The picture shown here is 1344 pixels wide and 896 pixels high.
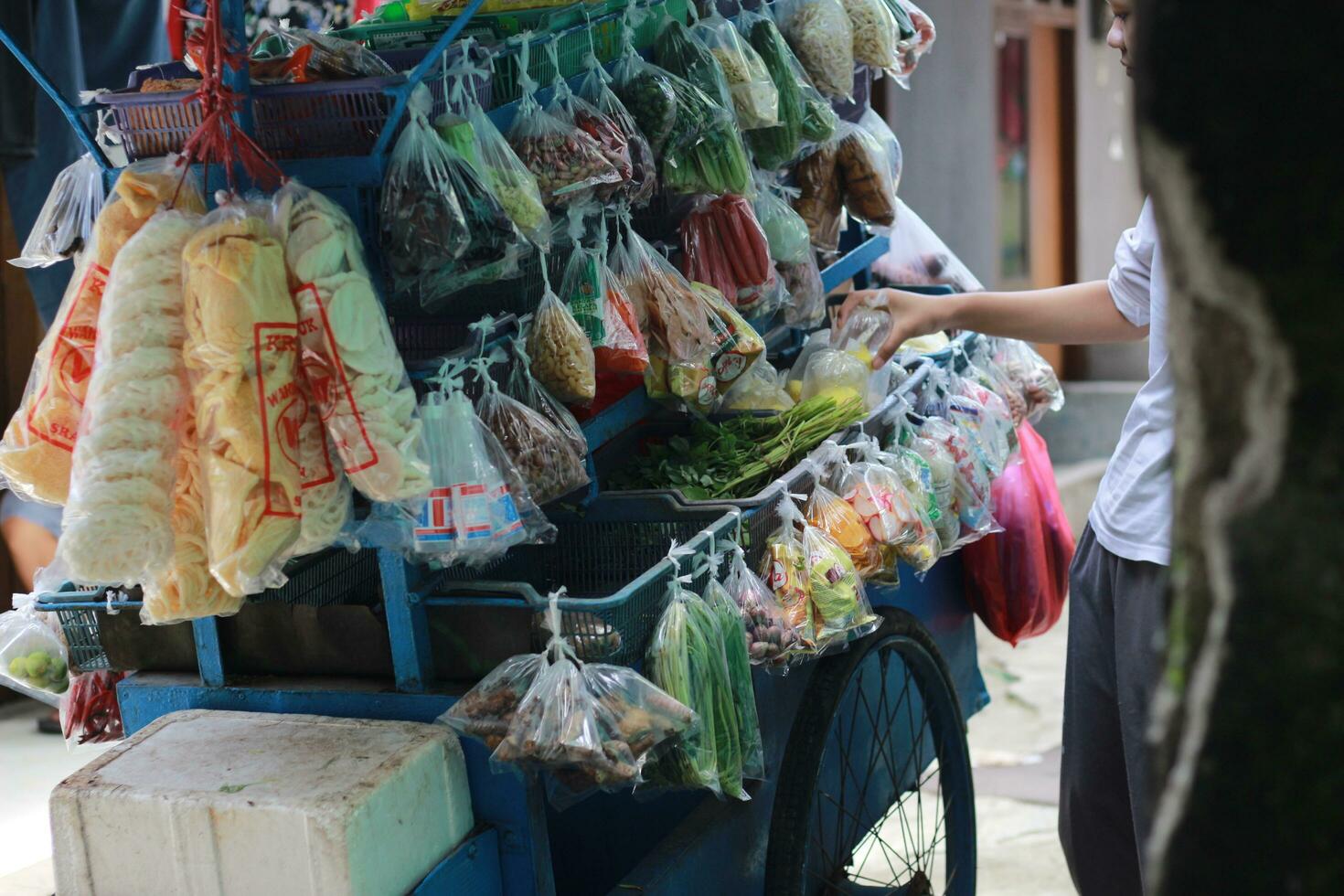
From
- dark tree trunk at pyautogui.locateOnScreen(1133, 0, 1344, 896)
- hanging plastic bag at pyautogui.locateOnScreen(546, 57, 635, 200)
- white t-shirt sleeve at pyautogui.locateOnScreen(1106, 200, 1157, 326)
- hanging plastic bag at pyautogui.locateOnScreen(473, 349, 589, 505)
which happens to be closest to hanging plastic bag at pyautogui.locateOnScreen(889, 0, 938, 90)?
white t-shirt sleeve at pyautogui.locateOnScreen(1106, 200, 1157, 326)

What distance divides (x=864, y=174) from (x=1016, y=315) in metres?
0.77

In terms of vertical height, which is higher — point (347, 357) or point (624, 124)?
point (624, 124)

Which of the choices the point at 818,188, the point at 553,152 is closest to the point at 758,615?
the point at 553,152

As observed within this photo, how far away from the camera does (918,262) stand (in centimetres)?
400

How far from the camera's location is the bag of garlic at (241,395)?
5.95ft

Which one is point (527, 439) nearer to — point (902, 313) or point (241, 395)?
point (241, 395)

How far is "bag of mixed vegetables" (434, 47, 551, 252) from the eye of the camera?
6.90 feet

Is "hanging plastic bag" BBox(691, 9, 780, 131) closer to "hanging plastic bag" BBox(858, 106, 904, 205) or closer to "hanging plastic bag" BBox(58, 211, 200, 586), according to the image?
"hanging plastic bag" BBox(858, 106, 904, 205)

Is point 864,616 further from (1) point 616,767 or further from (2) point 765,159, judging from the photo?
(2) point 765,159

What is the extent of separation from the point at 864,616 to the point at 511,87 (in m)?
1.19

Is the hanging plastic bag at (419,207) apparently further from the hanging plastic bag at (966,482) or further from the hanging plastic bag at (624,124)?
the hanging plastic bag at (966,482)

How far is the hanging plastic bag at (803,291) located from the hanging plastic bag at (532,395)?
106 cm

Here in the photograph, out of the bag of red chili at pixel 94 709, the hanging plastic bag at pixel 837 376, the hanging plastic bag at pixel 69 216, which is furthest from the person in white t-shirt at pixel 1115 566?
the bag of red chili at pixel 94 709

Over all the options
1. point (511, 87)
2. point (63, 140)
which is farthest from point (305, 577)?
point (63, 140)
